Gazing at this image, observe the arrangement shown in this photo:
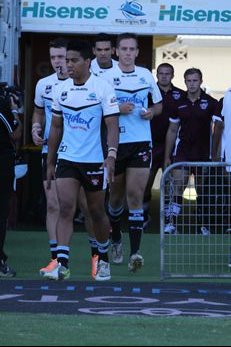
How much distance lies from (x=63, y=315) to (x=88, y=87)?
2.51m

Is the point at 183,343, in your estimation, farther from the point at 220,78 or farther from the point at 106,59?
the point at 220,78

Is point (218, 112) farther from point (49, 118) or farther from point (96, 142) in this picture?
point (96, 142)

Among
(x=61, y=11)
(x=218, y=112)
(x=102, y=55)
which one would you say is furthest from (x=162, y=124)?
(x=102, y=55)

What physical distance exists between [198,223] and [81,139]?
152 cm

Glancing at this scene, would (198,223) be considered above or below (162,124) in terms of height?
below

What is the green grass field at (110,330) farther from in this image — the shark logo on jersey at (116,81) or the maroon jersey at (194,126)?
the maroon jersey at (194,126)

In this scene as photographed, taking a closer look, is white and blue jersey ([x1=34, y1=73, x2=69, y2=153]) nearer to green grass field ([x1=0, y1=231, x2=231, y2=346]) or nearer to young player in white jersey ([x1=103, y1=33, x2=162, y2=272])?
young player in white jersey ([x1=103, y1=33, x2=162, y2=272])

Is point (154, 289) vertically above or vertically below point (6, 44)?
below

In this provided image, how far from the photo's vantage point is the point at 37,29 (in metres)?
14.4

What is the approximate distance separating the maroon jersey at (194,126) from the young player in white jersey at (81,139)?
13.8 feet

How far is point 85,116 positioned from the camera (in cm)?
951

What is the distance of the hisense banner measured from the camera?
47.2ft

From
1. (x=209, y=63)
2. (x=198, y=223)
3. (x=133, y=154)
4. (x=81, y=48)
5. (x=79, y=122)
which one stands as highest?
(x=209, y=63)

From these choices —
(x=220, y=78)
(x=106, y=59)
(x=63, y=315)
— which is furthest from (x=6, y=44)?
(x=220, y=78)
